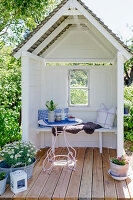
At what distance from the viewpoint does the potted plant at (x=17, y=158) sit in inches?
144

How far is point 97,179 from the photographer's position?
148 inches

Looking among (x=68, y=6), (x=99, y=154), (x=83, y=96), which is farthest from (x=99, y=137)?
(x=68, y=6)

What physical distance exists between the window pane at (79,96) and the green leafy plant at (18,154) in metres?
2.23

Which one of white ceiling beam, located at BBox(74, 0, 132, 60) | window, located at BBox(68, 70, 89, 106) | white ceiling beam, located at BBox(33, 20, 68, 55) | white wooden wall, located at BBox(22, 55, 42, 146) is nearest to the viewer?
white ceiling beam, located at BBox(74, 0, 132, 60)

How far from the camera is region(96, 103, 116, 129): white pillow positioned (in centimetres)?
528

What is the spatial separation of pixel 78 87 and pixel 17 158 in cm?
277

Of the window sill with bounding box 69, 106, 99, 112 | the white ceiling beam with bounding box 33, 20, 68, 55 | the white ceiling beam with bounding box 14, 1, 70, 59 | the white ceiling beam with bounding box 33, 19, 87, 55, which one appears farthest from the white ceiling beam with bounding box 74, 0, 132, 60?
the window sill with bounding box 69, 106, 99, 112

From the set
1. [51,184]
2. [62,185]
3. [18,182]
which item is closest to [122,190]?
[62,185]

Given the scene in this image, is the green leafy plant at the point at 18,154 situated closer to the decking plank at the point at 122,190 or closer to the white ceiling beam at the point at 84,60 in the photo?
the decking plank at the point at 122,190

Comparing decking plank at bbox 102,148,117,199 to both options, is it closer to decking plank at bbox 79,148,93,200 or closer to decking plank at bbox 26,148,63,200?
decking plank at bbox 79,148,93,200

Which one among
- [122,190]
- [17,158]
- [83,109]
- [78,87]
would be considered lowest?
[122,190]

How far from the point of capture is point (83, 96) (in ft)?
19.1

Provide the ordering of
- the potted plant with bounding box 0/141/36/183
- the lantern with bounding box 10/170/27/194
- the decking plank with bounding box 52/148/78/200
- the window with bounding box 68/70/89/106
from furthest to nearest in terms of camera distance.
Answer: the window with bounding box 68/70/89/106
the potted plant with bounding box 0/141/36/183
the lantern with bounding box 10/170/27/194
the decking plank with bounding box 52/148/78/200

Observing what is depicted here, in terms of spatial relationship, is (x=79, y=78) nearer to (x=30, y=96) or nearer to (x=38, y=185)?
(x=30, y=96)
